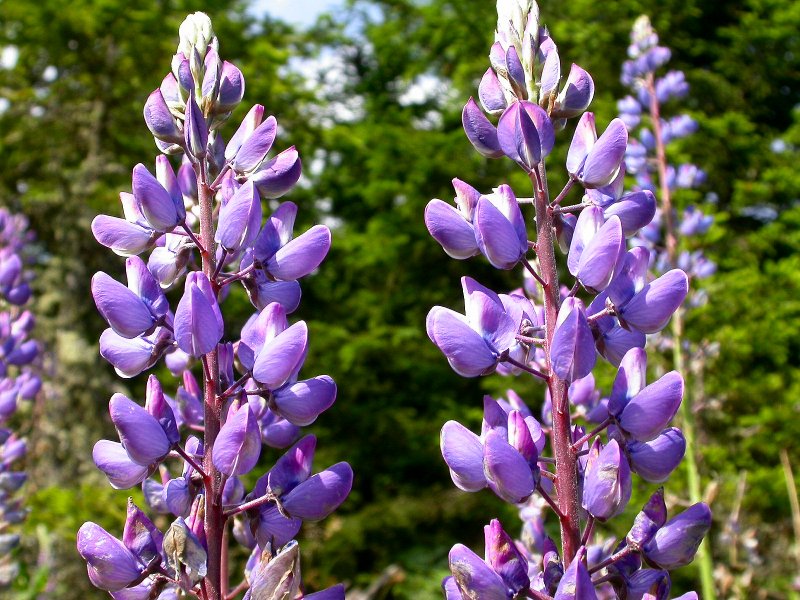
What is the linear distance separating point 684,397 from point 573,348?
7.94 ft

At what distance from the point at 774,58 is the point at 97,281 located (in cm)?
980

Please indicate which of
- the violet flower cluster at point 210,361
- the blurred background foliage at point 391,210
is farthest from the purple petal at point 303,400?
the blurred background foliage at point 391,210

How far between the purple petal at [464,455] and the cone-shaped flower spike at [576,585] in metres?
0.18

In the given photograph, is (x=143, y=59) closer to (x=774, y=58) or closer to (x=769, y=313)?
(x=769, y=313)

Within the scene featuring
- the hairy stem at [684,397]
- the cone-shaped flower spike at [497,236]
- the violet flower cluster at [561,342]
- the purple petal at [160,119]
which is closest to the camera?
the violet flower cluster at [561,342]

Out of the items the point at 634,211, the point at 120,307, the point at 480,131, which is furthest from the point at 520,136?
the point at 120,307

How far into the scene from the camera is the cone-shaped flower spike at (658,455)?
1.13 metres

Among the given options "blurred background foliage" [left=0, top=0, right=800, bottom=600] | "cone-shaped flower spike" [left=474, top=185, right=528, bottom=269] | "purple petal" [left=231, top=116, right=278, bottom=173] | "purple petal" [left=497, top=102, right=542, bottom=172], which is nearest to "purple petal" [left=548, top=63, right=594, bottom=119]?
"purple petal" [left=497, top=102, right=542, bottom=172]

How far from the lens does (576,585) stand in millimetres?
975

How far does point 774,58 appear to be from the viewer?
934cm

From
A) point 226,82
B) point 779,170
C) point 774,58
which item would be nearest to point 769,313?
point 779,170

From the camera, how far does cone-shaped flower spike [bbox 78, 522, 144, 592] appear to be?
109cm

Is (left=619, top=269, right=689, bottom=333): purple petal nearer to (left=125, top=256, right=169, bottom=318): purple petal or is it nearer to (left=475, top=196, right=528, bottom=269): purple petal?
(left=475, top=196, right=528, bottom=269): purple petal

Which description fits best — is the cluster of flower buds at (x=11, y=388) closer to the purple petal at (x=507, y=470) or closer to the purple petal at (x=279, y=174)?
the purple petal at (x=279, y=174)
